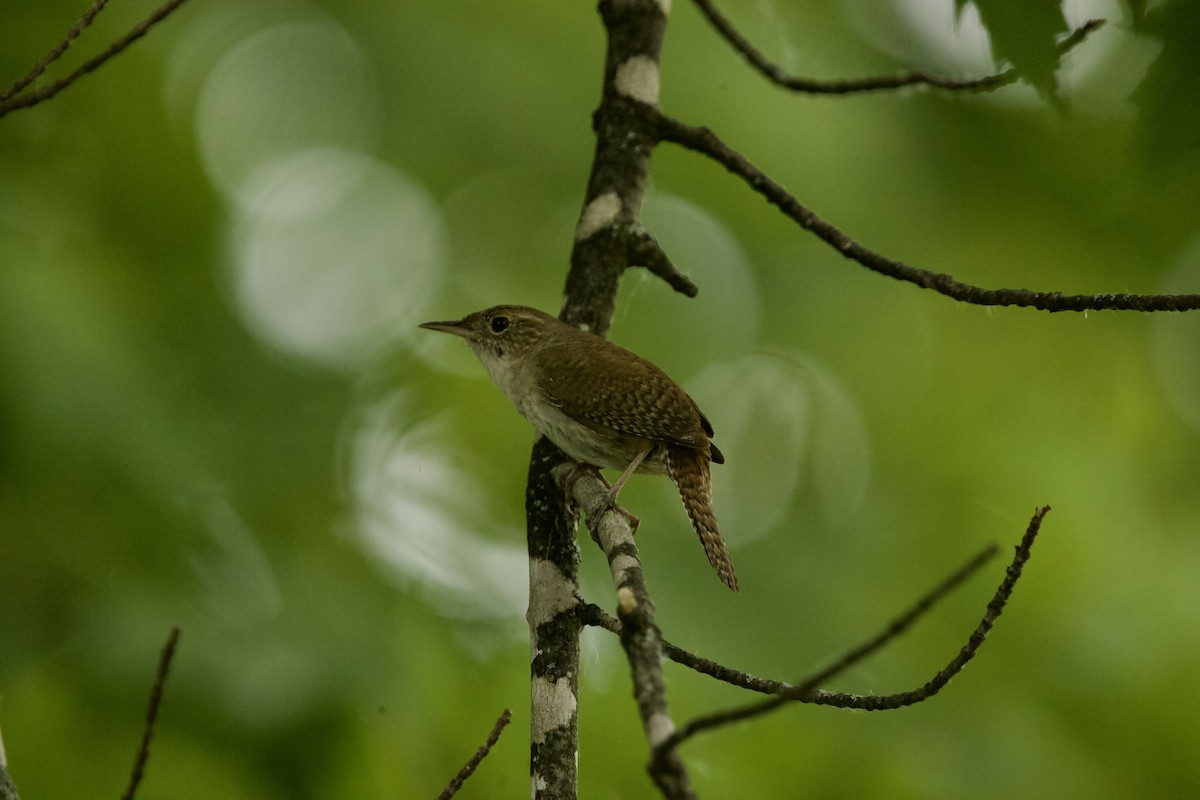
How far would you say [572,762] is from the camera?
2432 mm

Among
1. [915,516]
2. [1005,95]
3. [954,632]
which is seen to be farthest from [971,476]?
[1005,95]

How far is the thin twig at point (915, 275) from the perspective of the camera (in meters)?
2.27

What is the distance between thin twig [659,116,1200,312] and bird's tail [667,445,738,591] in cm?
91

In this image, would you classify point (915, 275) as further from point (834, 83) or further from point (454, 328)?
Answer: point (454, 328)

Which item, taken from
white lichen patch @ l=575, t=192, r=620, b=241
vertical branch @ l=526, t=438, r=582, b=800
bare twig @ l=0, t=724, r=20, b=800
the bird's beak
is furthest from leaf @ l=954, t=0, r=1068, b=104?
the bird's beak

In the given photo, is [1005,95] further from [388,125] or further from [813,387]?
[388,125]

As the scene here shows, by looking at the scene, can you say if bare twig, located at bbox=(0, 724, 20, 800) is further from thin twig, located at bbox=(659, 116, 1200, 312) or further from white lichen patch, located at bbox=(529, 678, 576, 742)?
thin twig, located at bbox=(659, 116, 1200, 312)

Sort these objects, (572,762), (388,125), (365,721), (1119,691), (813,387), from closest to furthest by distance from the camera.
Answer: (572,762) → (365,721) → (1119,691) → (388,125) → (813,387)

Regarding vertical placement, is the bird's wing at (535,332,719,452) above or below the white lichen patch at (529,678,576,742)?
above

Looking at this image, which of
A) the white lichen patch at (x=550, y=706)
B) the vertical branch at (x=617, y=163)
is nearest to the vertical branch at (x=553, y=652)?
the white lichen patch at (x=550, y=706)

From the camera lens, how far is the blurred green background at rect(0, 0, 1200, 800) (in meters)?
3.78

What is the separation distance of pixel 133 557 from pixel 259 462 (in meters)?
0.81

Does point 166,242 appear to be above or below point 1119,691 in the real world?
above

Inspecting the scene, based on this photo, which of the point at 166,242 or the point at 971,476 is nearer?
the point at 166,242
